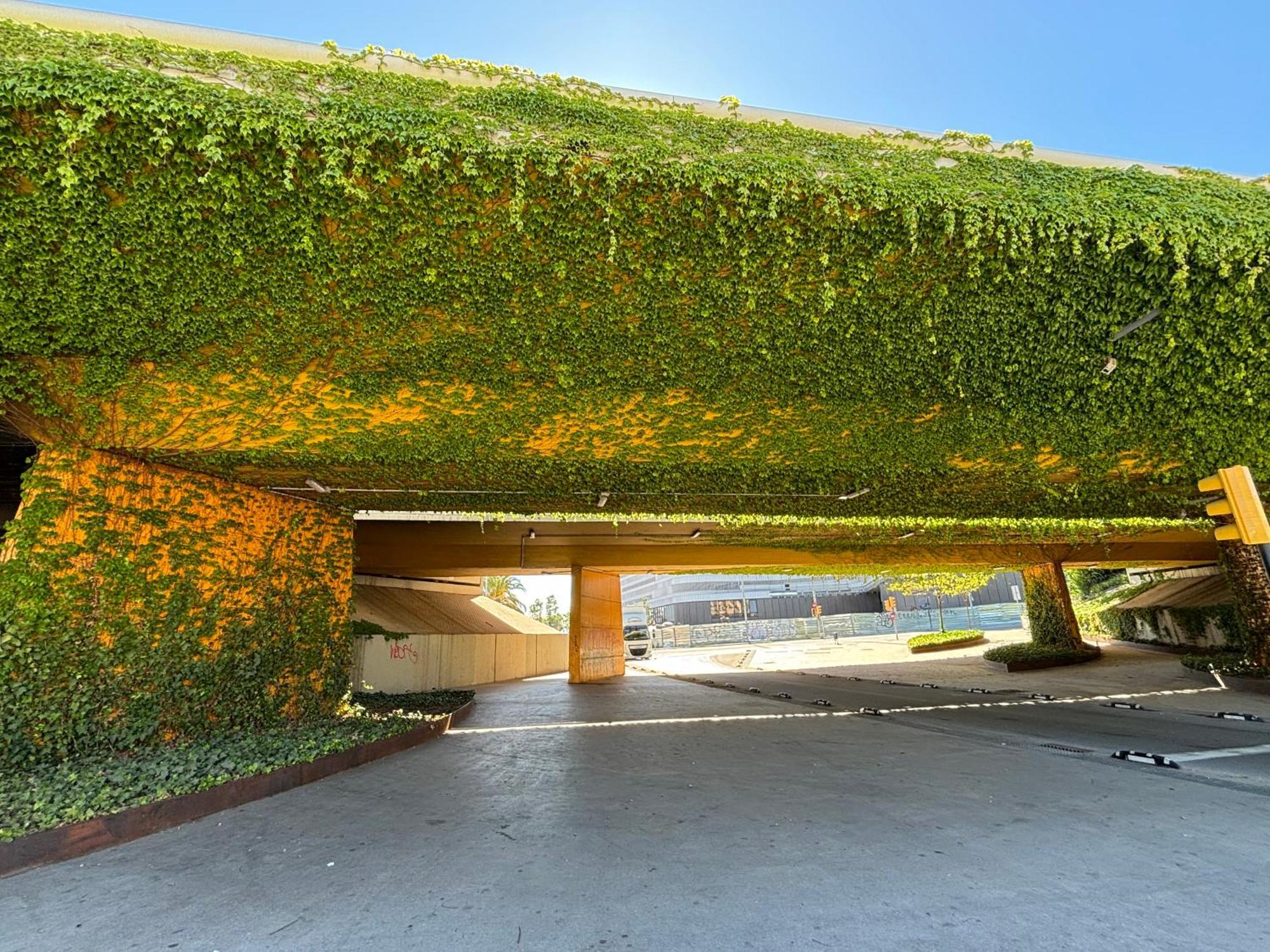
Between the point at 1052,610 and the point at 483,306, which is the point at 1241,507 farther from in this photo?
the point at 1052,610

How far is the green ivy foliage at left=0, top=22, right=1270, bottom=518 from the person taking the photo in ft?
13.1

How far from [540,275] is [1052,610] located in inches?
885

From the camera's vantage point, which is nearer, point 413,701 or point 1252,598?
point 413,701

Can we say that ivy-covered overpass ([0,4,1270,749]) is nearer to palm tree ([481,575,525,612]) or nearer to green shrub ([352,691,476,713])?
green shrub ([352,691,476,713])

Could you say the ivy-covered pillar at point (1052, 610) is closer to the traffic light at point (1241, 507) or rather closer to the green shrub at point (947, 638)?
the green shrub at point (947, 638)

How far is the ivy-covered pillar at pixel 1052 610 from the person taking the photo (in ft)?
65.2

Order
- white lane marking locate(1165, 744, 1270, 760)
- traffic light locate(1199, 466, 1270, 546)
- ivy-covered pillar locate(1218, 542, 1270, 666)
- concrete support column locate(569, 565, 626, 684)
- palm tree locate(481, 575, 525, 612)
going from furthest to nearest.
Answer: palm tree locate(481, 575, 525, 612) < concrete support column locate(569, 565, 626, 684) < ivy-covered pillar locate(1218, 542, 1270, 666) < white lane marking locate(1165, 744, 1270, 760) < traffic light locate(1199, 466, 1270, 546)

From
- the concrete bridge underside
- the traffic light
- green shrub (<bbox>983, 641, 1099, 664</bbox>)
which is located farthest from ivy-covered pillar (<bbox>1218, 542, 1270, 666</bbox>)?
the traffic light

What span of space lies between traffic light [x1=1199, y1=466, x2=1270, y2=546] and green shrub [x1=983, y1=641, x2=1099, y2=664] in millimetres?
16792

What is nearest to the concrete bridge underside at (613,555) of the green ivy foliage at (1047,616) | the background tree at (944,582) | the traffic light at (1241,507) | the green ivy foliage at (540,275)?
the green ivy foliage at (1047,616)

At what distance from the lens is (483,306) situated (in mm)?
5152

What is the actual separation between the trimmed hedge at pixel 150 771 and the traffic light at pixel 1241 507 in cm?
780

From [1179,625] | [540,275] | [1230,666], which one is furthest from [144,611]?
[1179,625]

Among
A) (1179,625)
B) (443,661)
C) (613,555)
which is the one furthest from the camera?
(1179,625)
